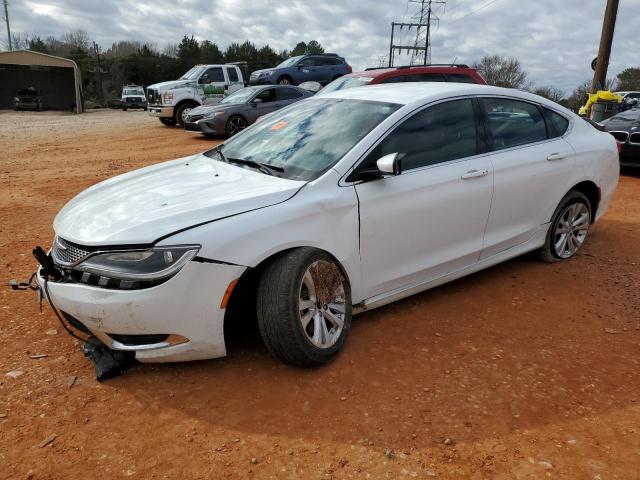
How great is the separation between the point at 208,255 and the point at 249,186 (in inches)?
25.2

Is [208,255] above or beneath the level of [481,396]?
above

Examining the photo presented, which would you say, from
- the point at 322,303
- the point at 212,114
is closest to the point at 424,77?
the point at 212,114

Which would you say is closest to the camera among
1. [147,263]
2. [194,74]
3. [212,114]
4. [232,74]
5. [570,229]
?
[147,263]

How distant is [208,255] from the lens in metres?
2.66

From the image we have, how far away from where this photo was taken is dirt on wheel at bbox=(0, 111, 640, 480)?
92.4 inches

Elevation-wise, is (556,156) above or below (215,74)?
below

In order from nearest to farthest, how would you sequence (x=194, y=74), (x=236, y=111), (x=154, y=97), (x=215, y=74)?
(x=236, y=111)
(x=194, y=74)
(x=215, y=74)
(x=154, y=97)

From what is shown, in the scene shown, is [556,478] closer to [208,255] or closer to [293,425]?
[293,425]

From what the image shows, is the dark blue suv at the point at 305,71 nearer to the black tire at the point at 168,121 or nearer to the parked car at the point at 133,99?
the black tire at the point at 168,121

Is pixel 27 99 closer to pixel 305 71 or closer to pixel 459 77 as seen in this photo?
pixel 305 71

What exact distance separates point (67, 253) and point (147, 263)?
0.59 meters

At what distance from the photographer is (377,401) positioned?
2.76 meters

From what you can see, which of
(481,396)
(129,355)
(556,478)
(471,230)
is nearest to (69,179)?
(129,355)

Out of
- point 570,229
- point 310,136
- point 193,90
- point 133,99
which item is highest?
point 133,99
